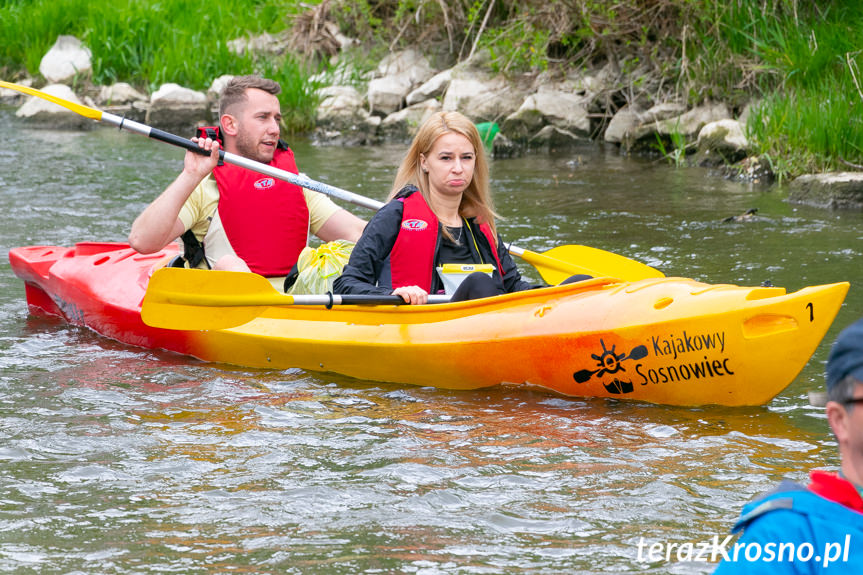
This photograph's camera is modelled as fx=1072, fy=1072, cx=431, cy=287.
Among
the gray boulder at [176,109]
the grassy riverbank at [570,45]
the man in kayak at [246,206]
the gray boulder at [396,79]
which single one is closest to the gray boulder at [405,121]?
the gray boulder at [396,79]

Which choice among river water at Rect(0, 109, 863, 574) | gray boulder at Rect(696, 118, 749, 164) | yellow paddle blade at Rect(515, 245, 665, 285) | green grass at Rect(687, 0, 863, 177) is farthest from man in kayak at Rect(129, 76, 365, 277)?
gray boulder at Rect(696, 118, 749, 164)

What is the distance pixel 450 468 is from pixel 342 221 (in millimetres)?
2027

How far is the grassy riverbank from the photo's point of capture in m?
7.94

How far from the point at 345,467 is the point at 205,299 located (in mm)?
1343

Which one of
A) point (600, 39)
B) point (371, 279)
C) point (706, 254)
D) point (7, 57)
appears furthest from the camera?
point (7, 57)

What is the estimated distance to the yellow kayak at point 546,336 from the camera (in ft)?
11.0

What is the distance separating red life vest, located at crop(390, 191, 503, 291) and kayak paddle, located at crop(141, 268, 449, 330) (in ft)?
1.41

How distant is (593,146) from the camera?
411 inches

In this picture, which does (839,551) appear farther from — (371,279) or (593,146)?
(593,146)

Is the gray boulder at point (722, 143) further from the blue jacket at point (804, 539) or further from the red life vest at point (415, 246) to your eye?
the blue jacket at point (804, 539)

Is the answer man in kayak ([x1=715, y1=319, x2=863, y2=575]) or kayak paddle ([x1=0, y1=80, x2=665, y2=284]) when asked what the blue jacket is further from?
kayak paddle ([x1=0, y1=80, x2=665, y2=284])

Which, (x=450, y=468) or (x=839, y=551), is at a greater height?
(x=839, y=551)

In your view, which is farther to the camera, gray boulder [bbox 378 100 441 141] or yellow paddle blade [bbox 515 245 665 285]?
gray boulder [bbox 378 100 441 141]

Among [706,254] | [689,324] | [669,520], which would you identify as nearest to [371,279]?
[689,324]
